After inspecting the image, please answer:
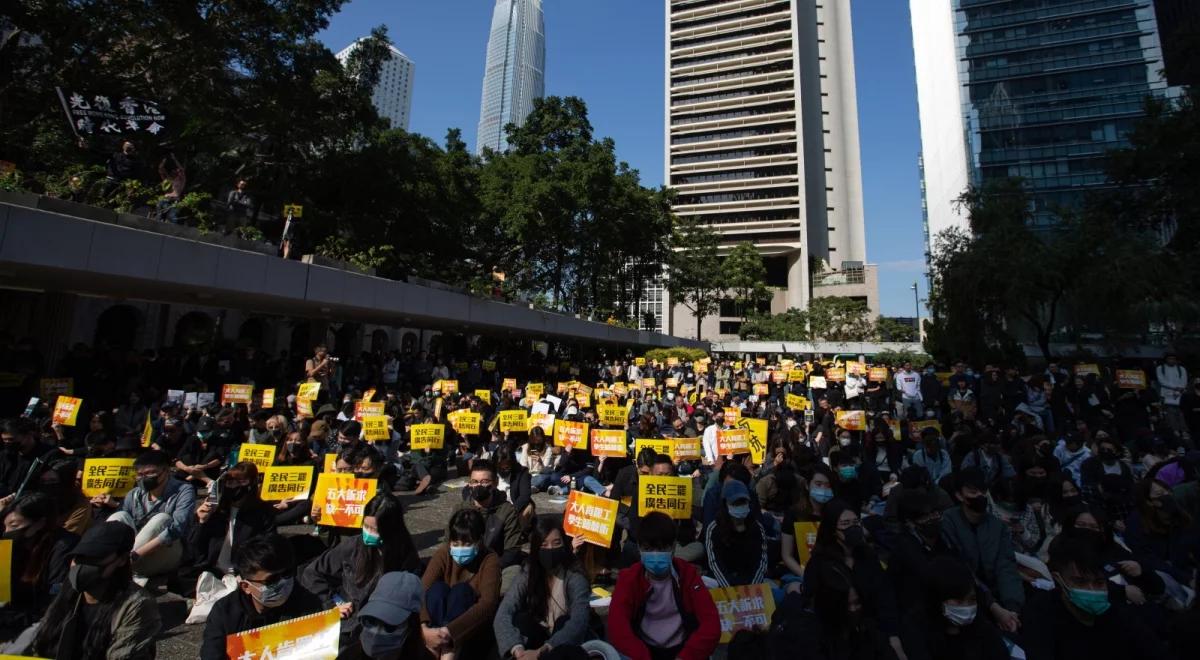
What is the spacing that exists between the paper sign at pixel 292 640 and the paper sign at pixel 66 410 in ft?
25.3

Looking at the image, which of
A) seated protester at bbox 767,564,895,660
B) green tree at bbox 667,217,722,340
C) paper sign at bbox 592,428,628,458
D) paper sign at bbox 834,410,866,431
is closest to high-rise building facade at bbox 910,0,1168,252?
green tree at bbox 667,217,722,340

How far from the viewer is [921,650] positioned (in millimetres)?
3131

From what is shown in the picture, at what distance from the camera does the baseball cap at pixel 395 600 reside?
285cm

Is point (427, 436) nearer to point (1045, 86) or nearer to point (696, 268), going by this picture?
point (696, 268)

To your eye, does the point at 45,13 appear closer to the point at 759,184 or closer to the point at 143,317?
the point at 143,317

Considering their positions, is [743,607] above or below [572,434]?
below

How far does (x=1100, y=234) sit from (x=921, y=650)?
2376cm

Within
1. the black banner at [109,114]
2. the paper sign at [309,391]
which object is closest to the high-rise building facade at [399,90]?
the black banner at [109,114]

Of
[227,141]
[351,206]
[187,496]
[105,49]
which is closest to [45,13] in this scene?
[105,49]

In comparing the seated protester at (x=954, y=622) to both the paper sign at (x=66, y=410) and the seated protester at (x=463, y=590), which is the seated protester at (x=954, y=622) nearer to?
the seated protester at (x=463, y=590)

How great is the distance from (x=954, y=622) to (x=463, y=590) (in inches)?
118

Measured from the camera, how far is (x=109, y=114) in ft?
50.5

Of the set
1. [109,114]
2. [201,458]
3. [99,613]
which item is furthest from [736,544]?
[109,114]

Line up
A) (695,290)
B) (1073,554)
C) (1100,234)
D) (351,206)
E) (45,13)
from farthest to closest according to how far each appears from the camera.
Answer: (695,290)
(351,206)
(1100,234)
(45,13)
(1073,554)
